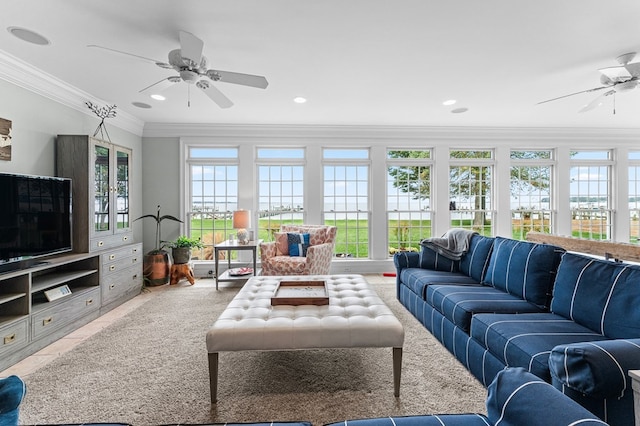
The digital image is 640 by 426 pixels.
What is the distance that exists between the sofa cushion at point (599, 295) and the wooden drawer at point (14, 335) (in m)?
3.88

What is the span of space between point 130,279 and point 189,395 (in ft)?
8.43

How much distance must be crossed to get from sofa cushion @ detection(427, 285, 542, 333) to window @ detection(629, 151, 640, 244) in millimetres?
5185

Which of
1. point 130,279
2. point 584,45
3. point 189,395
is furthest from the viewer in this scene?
point 130,279

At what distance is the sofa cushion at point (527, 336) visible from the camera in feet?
4.92

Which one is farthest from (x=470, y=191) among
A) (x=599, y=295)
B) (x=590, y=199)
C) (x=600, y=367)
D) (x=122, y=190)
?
(x=122, y=190)

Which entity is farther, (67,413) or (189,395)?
(189,395)

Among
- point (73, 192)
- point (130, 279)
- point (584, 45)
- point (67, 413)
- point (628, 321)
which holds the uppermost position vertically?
point (584, 45)

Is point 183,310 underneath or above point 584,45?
underneath

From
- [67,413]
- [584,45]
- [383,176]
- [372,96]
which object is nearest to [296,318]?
[67,413]

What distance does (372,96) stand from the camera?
3.73 meters

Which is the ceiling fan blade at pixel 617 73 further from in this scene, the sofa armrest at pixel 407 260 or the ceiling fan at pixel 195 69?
the ceiling fan at pixel 195 69

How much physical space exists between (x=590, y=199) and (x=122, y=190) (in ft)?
25.4

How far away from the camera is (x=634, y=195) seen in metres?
5.52

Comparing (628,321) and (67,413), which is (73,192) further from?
(628,321)
